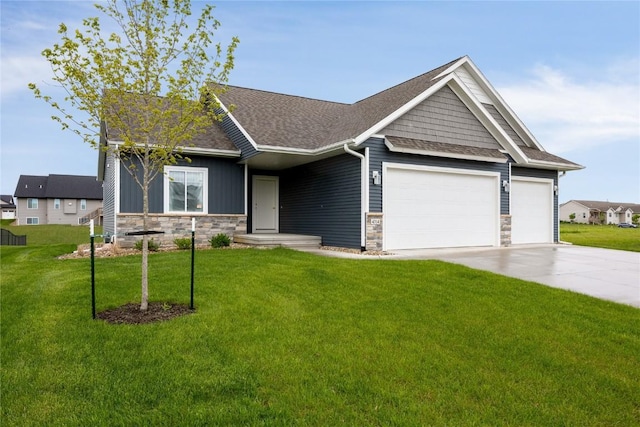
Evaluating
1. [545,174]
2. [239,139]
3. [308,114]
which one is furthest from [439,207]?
[239,139]

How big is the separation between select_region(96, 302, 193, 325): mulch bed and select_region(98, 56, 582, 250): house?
271 inches

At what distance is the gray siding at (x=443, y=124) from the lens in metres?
13.1

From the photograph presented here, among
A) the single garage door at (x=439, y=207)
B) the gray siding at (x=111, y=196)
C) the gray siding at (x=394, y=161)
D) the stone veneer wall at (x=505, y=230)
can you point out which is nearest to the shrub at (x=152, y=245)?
the gray siding at (x=111, y=196)

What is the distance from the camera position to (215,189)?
47.2 ft

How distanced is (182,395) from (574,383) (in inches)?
133

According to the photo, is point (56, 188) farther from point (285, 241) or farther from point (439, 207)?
point (439, 207)

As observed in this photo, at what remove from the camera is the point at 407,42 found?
15547 mm

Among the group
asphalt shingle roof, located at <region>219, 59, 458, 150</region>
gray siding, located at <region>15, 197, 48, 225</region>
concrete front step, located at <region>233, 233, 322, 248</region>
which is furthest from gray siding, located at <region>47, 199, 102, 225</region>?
concrete front step, located at <region>233, 233, 322, 248</region>

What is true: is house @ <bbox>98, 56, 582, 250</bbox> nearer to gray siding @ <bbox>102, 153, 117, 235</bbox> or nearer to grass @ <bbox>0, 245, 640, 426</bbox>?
gray siding @ <bbox>102, 153, 117, 235</bbox>

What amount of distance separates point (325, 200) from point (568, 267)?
717 cm

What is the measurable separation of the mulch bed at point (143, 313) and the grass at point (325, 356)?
0.23 meters

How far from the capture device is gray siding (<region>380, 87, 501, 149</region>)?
13.1m

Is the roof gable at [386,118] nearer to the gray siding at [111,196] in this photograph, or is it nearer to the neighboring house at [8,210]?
the gray siding at [111,196]

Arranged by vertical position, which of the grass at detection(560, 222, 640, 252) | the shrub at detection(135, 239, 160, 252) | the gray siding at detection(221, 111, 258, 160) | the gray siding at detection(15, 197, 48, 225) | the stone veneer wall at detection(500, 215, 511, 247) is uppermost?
the gray siding at detection(221, 111, 258, 160)
